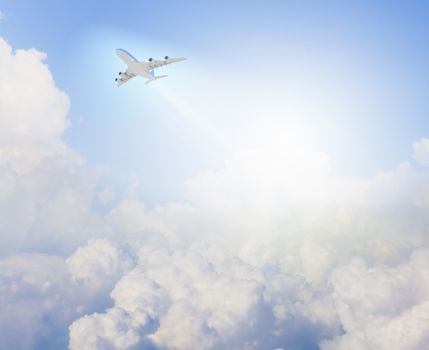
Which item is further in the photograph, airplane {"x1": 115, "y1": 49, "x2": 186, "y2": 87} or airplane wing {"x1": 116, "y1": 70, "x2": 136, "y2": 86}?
airplane wing {"x1": 116, "y1": 70, "x2": 136, "y2": 86}

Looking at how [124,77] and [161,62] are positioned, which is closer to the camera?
[161,62]

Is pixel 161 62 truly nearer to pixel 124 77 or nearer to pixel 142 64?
pixel 142 64

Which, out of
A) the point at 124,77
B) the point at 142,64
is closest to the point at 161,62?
the point at 142,64

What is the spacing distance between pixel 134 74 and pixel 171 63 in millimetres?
21079

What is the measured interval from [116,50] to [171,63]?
19.7 meters

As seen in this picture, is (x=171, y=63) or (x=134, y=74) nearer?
(x=171, y=63)

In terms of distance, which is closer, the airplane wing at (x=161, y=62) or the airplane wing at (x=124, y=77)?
the airplane wing at (x=161, y=62)

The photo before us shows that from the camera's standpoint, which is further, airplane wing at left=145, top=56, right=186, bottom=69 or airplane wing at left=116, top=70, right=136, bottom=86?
airplane wing at left=116, top=70, right=136, bottom=86

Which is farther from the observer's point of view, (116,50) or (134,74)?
(134,74)

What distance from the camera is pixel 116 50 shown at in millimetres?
132000

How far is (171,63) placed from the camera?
130125 mm

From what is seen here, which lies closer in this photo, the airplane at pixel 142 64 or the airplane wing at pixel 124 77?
the airplane at pixel 142 64

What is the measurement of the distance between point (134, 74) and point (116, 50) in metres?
13.9
